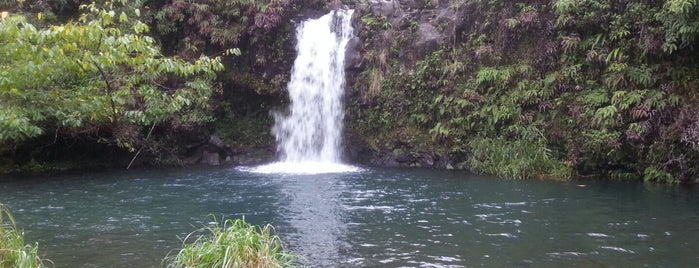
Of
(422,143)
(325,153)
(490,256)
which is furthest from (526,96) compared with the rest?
(490,256)

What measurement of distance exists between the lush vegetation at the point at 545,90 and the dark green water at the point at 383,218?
1.17 metres

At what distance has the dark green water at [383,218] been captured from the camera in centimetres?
780

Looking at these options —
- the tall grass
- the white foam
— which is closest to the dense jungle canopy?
the white foam

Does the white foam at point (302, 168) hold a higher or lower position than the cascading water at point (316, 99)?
lower

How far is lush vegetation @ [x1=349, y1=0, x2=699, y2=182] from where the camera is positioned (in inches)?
541

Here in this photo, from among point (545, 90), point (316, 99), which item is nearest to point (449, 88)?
point (545, 90)

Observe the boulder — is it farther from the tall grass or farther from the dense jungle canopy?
the tall grass

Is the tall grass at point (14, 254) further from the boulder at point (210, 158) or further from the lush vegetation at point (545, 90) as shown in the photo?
the boulder at point (210, 158)

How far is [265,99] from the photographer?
2056cm

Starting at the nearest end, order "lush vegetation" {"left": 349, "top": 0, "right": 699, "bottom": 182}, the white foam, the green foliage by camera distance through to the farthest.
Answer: the green foliage < "lush vegetation" {"left": 349, "top": 0, "right": 699, "bottom": 182} < the white foam

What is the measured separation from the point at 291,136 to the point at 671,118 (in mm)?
11503

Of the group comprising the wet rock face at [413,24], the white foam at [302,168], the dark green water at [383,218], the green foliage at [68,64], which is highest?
the wet rock face at [413,24]

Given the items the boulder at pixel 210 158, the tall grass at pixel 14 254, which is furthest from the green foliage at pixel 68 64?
the boulder at pixel 210 158

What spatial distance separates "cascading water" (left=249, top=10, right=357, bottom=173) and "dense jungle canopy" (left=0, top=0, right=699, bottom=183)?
439 millimetres
